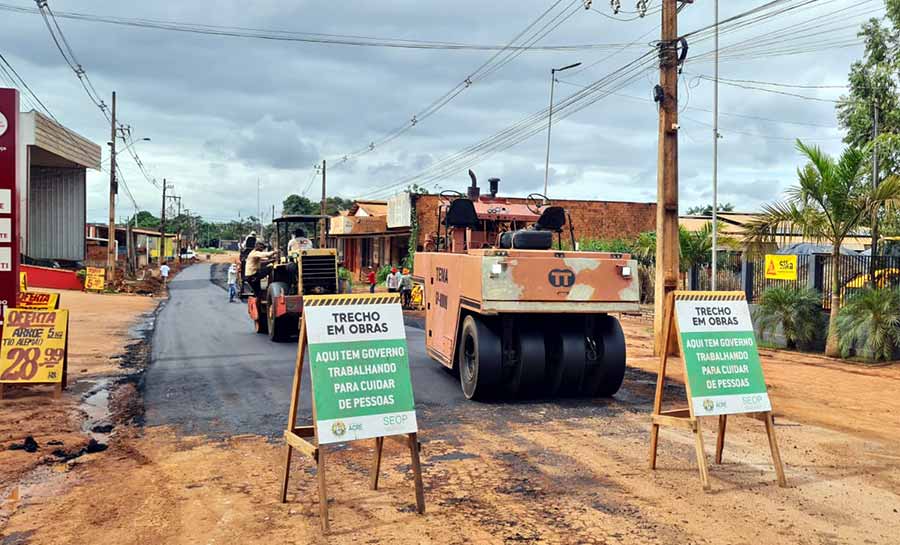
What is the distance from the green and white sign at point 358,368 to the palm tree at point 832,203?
11.1 m

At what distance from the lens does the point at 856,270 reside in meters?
15.9

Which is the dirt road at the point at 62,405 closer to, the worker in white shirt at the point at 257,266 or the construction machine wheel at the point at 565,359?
the worker in white shirt at the point at 257,266

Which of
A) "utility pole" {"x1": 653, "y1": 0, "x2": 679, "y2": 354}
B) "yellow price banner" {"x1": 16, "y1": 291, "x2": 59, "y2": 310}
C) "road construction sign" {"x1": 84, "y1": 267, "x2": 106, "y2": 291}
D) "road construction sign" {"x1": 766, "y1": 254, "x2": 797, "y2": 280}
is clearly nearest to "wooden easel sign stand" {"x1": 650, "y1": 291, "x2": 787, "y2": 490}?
"utility pole" {"x1": 653, "y1": 0, "x2": 679, "y2": 354}

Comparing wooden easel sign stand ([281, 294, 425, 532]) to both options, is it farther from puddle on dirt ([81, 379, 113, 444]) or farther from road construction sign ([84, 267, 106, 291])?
road construction sign ([84, 267, 106, 291])

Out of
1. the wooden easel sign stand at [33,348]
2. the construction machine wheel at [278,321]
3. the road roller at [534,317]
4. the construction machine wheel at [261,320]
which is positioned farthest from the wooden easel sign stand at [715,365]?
the construction machine wheel at [261,320]

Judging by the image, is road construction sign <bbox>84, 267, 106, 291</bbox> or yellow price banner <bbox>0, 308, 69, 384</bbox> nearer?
yellow price banner <bbox>0, 308, 69, 384</bbox>

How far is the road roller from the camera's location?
30.3ft

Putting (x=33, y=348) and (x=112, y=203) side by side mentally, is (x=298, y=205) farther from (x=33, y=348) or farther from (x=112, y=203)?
(x=33, y=348)

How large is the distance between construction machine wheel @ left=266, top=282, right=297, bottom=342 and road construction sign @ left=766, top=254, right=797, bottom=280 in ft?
36.0

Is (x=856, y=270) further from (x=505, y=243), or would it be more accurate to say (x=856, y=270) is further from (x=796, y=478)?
(x=796, y=478)

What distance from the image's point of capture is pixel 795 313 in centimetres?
1611

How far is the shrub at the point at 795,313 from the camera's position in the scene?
16031 millimetres

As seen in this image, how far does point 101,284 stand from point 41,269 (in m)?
2.70

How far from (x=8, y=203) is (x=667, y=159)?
422 inches
